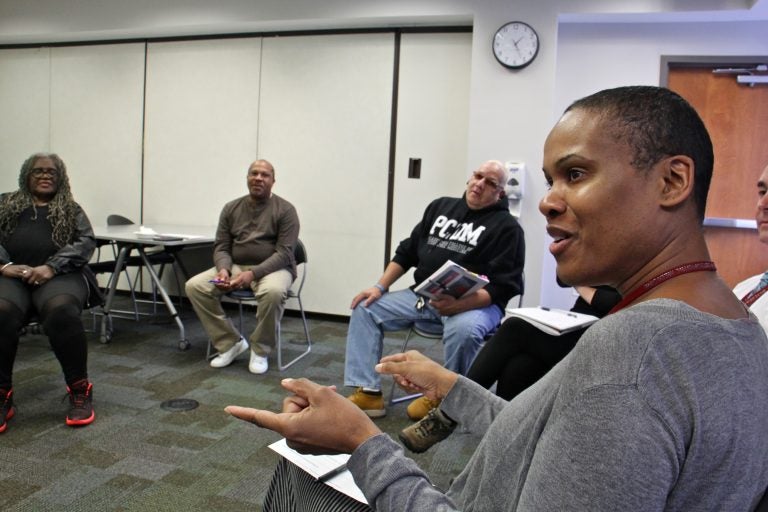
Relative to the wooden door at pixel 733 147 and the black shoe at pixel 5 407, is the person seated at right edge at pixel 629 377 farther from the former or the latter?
the wooden door at pixel 733 147

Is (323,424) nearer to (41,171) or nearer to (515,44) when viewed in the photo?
(41,171)

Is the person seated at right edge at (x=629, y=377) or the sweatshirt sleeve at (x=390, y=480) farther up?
the person seated at right edge at (x=629, y=377)

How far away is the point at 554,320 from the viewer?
209 centimetres

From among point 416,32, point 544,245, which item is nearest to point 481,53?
point 416,32

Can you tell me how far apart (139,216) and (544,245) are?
12.2 ft

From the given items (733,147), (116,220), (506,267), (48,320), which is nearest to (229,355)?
(48,320)

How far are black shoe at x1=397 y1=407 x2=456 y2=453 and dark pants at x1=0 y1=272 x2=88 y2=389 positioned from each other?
171 centimetres

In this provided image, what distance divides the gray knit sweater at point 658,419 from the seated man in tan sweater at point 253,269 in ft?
9.71

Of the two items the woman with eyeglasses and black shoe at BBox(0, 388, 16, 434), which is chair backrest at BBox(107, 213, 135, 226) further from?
black shoe at BBox(0, 388, 16, 434)

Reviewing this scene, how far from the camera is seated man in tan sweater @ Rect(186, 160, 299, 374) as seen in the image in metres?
3.44

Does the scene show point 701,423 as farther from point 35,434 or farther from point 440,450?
point 35,434

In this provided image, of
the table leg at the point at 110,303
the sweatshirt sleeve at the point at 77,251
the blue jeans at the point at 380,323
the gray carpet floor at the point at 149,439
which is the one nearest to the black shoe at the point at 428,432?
the gray carpet floor at the point at 149,439

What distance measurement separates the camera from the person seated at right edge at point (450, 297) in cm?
262

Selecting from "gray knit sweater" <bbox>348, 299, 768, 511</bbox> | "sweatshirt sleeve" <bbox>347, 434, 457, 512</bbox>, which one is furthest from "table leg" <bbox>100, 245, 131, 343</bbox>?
"gray knit sweater" <bbox>348, 299, 768, 511</bbox>
